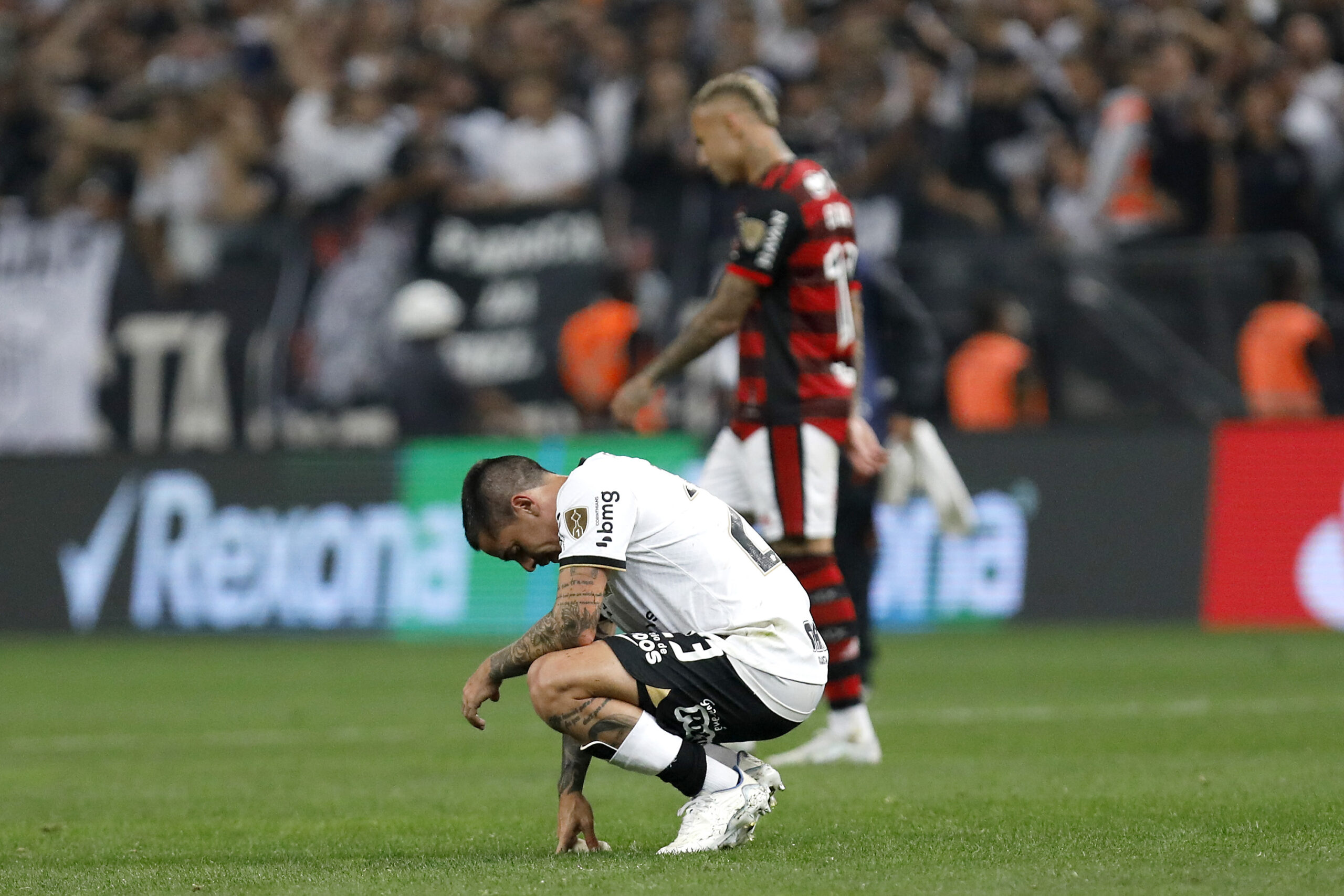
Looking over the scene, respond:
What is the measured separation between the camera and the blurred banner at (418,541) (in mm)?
14617

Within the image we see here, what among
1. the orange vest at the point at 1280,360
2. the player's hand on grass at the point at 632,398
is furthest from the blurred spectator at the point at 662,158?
the player's hand on grass at the point at 632,398

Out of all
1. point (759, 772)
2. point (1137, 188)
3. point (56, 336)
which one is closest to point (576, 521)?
point (759, 772)

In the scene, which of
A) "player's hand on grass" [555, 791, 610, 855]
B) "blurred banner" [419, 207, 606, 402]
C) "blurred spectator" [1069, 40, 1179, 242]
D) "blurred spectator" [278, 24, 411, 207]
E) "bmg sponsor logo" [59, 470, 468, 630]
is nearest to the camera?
"player's hand on grass" [555, 791, 610, 855]

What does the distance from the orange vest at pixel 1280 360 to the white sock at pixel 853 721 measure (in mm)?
7357

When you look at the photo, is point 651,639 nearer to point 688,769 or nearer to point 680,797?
point 688,769

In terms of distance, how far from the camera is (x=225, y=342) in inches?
694

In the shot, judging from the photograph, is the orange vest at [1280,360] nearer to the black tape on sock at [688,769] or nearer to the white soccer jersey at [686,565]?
the white soccer jersey at [686,565]

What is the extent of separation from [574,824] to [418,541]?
33.7 ft

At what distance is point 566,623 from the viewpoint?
546 cm

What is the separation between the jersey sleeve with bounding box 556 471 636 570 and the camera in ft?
17.8

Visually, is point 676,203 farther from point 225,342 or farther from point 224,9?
point 224,9

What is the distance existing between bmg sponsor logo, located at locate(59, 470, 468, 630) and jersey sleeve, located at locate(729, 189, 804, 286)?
27.0 ft

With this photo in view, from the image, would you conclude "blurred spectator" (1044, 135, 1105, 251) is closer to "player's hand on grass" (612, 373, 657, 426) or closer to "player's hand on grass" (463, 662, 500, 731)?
"player's hand on grass" (612, 373, 657, 426)

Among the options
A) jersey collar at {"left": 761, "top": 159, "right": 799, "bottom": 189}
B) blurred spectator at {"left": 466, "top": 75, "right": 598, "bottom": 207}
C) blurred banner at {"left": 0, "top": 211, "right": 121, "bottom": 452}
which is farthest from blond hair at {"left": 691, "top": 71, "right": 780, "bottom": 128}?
blurred banner at {"left": 0, "top": 211, "right": 121, "bottom": 452}
